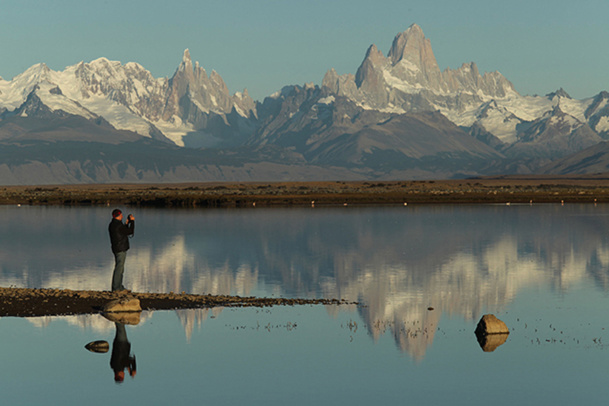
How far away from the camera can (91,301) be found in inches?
1309

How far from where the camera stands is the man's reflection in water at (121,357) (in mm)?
23078

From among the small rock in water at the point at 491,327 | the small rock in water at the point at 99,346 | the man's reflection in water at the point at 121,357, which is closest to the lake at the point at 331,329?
the man's reflection in water at the point at 121,357

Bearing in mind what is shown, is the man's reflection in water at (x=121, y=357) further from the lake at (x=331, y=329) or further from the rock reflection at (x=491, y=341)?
the rock reflection at (x=491, y=341)

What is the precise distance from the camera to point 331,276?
44625 mm

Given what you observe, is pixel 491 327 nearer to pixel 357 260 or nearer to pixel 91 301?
pixel 91 301

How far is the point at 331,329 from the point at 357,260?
22881 millimetres

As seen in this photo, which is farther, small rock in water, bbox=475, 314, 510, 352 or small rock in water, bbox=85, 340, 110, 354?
small rock in water, bbox=475, 314, 510, 352

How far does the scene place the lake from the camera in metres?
21.8

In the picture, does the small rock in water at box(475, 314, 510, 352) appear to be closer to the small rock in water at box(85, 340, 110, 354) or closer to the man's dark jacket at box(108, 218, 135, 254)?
the small rock in water at box(85, 340, 110, 354)

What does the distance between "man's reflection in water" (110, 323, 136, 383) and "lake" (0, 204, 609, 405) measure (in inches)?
4.5

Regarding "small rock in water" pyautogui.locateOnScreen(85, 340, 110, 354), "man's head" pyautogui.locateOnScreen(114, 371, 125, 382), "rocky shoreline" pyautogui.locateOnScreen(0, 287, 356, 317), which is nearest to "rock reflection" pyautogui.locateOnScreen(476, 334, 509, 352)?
"rocky shoreline" pyautogui.locateOnScreen(0, 287, 356, 317)

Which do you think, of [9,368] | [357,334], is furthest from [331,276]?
[9,368]

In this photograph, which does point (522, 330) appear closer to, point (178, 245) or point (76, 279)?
point (76, 279)

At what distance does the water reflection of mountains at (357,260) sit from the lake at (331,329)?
15 cm
